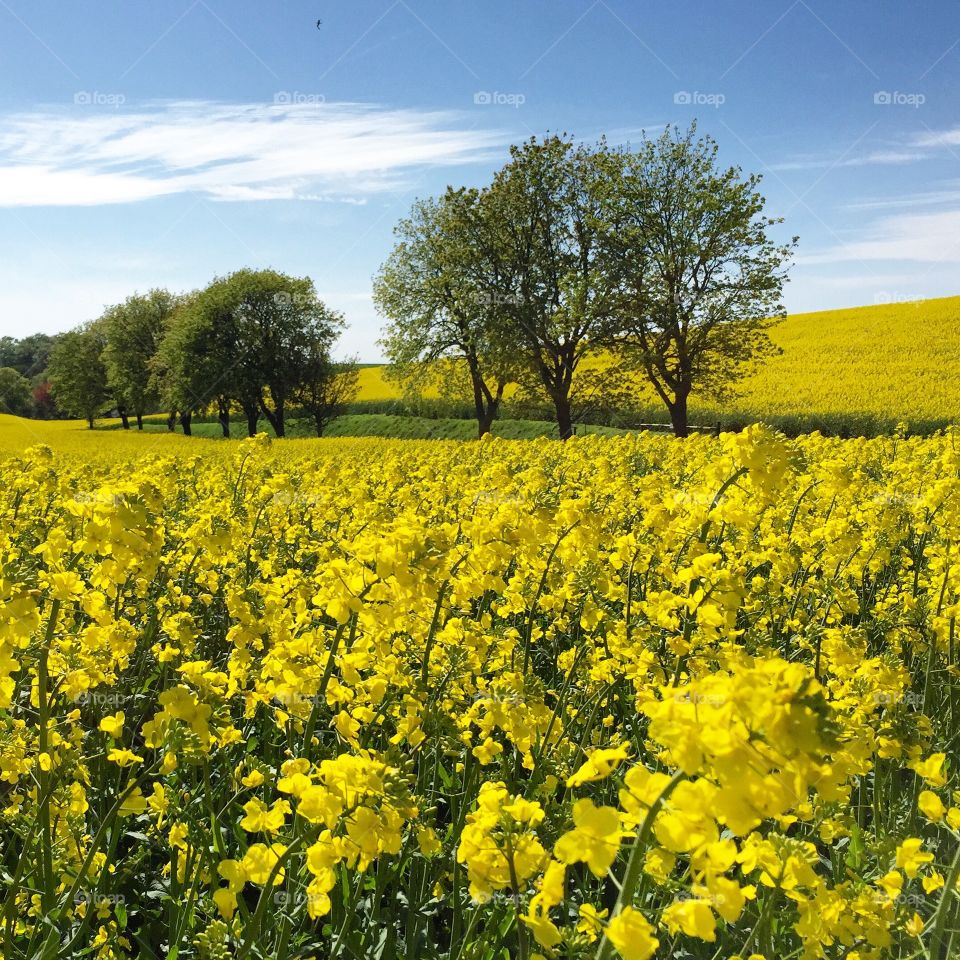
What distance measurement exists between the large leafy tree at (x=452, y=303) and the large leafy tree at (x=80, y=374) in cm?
3996

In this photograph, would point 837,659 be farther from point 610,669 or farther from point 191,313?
point 191,313

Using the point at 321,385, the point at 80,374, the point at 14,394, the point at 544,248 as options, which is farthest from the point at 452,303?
the point at 14,394

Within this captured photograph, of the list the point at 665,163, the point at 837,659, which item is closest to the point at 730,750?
the point at 837,659

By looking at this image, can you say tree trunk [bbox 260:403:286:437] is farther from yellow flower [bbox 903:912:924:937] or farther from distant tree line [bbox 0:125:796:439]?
yellow flower [bbox 903:912:924:937]

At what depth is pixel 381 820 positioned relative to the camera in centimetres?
171

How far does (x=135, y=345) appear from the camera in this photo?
60688mm

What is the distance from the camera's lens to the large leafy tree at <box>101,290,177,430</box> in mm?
Answer: 59031

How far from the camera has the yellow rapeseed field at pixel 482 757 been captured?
1351mm

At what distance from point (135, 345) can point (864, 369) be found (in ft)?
168

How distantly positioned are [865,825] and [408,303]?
1358 inches

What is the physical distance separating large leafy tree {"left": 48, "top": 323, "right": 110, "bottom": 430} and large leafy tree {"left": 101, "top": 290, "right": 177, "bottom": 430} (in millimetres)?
4212

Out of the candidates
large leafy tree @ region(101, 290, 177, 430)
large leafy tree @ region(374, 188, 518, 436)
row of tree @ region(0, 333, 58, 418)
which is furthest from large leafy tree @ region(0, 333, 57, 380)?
large leafy tree @ region(374, 188, 518, 436)

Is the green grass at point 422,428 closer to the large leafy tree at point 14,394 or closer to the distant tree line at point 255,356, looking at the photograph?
the distant tree line at point 255,356

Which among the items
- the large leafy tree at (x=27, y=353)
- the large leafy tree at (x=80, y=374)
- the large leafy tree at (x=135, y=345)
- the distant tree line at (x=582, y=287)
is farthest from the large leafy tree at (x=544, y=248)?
the large leafy tree at (x=27, y=353)
